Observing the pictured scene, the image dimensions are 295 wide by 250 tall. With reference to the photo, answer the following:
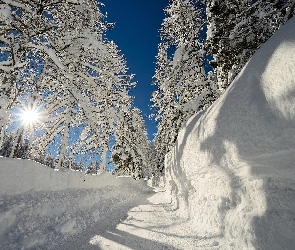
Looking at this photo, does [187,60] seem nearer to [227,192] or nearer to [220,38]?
[220,38]

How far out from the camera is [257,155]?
3512mm

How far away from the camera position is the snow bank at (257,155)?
300cm

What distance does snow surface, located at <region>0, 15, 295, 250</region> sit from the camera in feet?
10.2

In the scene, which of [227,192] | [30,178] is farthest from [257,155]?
[30,178]

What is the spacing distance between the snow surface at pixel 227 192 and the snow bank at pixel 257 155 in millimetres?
14

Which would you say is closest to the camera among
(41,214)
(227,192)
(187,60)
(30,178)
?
(227,192)

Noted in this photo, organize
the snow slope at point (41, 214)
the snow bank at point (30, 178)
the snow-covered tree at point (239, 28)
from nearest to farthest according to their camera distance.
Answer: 1. the snow slope at point (41, 214)
2. the snow bank at point (30, 178)
3. the snow-covered tree at point (239, 28)

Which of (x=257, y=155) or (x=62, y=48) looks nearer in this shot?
(x=257, y=155)

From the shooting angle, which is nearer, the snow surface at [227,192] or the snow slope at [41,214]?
the snow surface at [227,192]

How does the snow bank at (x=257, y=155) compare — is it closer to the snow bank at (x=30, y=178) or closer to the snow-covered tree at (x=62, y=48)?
the snow-covered tree at (x=62, y=48)

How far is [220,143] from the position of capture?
468 centimetres

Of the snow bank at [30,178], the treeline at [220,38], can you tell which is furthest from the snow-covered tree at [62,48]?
the treeline at [220,38]

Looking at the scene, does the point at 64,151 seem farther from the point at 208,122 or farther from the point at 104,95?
the point at 208,122

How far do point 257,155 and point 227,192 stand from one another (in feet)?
5.29
